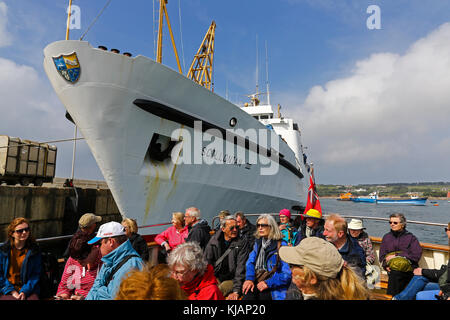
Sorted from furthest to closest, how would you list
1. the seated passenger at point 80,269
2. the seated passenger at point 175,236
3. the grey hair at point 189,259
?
the seated passenger at point 175,236, the seated passenger at point 80,269, the grey hair at point 189,259

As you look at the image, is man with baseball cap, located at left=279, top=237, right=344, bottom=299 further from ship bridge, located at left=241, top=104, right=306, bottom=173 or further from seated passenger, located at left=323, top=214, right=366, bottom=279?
ship bridge, located at left=241, top=104, right=306, bottom=173

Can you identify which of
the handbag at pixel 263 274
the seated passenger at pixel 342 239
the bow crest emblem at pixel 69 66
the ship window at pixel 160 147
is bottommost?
the handbag at pixel 263 274

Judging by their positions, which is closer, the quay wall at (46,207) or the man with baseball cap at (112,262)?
the man with baseball cap at (112,262)

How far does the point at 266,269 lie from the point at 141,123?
4472 millimetres

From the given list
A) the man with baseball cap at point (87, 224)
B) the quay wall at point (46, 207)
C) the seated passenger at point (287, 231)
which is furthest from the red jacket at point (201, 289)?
the quay wall at point (46, 207)

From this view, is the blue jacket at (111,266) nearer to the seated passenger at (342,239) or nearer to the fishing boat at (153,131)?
the seated passenger at (342,239)

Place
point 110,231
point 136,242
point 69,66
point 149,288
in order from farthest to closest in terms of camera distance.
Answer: point 69,66
point 136,242
point 110,231
point 149,288

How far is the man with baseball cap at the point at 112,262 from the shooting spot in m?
1.95

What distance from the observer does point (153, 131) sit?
6207 millimetres

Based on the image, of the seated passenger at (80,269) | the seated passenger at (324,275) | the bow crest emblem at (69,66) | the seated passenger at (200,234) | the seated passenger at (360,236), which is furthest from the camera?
the bow crest emblem at (69,66)

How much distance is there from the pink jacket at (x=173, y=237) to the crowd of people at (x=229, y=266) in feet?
0.55
